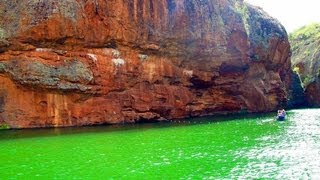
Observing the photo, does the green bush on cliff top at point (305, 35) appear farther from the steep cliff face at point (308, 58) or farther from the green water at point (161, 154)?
the green water at point (161, 154)

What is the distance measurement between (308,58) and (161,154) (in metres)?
85.9

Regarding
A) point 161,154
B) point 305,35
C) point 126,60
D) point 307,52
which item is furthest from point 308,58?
point 161,154

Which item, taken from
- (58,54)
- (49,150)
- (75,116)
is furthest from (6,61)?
(49,150)

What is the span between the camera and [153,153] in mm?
24781

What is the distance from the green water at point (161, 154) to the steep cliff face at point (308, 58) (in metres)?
60.6

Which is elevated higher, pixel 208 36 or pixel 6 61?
pixel 208 36

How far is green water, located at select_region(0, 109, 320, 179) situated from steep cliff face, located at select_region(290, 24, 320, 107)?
6056cm

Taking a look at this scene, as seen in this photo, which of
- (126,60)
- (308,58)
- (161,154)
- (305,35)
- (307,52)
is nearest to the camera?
(161,154)

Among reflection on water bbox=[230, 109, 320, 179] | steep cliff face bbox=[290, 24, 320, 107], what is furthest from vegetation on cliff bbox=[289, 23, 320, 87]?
reflection on water bbox=[230, 109, 320, 179]

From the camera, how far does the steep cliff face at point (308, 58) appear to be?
3674 inches

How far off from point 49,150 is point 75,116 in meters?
16.2

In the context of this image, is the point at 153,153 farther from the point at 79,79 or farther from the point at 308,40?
the point at 308,40

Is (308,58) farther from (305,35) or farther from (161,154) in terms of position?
(161,154)

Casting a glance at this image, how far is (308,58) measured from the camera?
3974 inches
